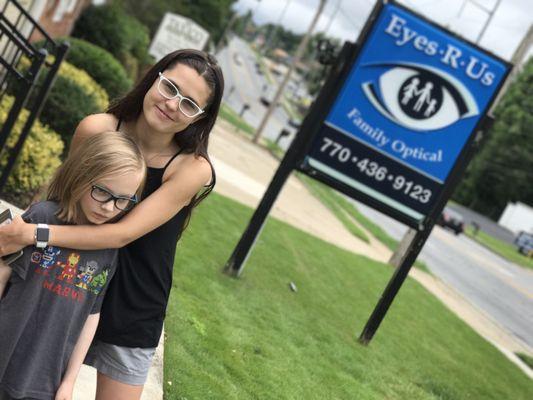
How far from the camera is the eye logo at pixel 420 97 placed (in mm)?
6762

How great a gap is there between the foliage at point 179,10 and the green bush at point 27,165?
533 inches

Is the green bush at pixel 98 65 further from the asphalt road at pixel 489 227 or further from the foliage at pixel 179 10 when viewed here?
the asphalt road at pixel 489 227

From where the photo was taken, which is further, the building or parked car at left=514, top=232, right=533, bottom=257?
the building

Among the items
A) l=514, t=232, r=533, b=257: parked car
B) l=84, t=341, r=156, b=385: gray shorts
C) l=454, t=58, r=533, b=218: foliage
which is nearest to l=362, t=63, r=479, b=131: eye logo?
l=84, t=341, r=156, b=385: gray shorts

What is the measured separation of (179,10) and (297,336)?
86.7 feet

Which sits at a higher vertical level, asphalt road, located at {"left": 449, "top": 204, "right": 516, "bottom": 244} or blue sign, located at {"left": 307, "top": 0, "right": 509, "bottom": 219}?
blue sign, located at {"left": 307, "top": 0, "right": 509, "bottom": 219}

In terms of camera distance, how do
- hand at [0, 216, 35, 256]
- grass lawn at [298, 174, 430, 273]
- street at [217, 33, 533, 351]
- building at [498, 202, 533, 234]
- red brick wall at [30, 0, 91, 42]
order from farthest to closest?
building at [498, 202, 533, 234], grass lawn at [298, 174, 430, 273], street at [217, 33, 533, 351], red brick wall at [30, 0, 91, 42], hand at [0, 216, 35, 256]

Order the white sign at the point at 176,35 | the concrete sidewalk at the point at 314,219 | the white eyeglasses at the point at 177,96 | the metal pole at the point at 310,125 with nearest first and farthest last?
the white eyeglasses at the point at 177,96 < the metal pole at the point at 310,125 < the concrete sidewalk at the point at 314,219 < the white sign at the point at 176,35

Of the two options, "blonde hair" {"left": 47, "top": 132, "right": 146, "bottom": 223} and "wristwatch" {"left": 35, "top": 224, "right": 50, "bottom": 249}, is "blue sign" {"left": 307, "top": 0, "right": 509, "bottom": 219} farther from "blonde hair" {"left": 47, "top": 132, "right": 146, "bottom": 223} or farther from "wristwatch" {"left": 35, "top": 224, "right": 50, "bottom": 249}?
"wristwatch" {"left": 35, "top": 224, "right": 50, "bottom": 249}

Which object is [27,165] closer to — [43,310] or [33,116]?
[33,116]

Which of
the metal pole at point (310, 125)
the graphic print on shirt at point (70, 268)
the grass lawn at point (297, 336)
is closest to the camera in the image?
the graphic print on shirt at point (70, 268)

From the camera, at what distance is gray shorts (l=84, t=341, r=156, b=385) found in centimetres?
251

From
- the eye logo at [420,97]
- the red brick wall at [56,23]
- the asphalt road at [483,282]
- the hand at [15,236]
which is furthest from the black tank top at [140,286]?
the asphalt road at [483,282]

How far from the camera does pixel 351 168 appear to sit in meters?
7.00
